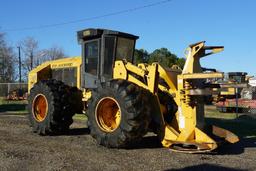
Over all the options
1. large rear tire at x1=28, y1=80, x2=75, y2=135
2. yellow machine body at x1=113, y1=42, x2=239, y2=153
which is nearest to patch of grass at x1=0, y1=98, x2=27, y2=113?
large rear tire at x1=28, y1=80, x2=75, y2=135

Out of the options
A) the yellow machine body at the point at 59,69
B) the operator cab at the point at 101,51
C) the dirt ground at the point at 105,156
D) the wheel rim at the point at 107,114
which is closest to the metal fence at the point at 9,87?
the yellow machine body at the point at 59,69

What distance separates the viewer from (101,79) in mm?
12148

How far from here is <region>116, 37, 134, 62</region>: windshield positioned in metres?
12.2

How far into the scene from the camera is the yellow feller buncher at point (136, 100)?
9875 millimetres

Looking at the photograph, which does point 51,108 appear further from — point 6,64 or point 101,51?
point 6,64

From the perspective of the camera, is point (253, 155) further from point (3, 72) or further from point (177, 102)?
point (3, 72)

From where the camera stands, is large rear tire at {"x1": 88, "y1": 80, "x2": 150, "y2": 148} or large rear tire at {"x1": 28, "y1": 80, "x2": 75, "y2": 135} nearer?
large rear tire at {"x1": 88, "y1": 80, "x2": 150, "y2": 148}

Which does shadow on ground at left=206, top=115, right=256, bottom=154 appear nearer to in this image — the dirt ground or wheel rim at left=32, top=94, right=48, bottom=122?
the dirt ground

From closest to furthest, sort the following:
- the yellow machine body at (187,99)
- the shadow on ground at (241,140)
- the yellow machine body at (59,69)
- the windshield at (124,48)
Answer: the yellow machine body at (187,99)
the shadow on ground at (241,140)
the windshield at (124,48)
the yellow machine body at (59,69)

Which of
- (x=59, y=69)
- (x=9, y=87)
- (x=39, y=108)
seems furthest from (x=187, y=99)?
(x=9, y=87)

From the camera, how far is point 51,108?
12.2 meters

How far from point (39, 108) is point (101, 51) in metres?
2.79

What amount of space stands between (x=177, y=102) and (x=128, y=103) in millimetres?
1198

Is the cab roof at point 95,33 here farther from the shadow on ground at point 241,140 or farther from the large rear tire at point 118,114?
the shadow on ground at point 241,140
